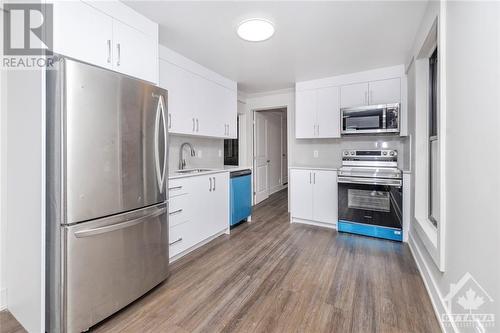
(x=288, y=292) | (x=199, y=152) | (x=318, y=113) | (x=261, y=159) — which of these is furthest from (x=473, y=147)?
(x=261, y=159)

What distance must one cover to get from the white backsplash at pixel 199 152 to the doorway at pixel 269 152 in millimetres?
1234

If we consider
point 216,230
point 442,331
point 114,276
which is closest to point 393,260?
point 442,331

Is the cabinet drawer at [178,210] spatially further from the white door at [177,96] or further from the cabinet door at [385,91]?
the cabinet door at [385,91]

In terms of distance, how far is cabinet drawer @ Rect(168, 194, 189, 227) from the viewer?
240 centimetres

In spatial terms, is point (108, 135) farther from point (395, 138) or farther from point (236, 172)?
point (395, 138)

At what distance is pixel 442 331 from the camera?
4.90 feet

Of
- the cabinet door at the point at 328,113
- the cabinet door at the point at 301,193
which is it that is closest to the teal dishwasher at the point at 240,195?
the cabinet door at the point at 301,193

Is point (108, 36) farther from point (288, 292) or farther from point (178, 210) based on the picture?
point (288, 292)

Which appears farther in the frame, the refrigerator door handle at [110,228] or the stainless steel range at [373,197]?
the stainless steel range at [373,197]

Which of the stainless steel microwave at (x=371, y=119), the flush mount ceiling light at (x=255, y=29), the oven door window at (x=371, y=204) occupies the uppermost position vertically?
the flush mount ceiling light at (x=255, y=29)

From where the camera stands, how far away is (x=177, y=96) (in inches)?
108

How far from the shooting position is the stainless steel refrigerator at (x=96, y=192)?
1371 millimetres

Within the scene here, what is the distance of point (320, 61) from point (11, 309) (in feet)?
12.9

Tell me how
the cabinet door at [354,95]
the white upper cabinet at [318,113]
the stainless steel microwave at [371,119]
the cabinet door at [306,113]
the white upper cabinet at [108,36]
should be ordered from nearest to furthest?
the white upper cabinet at [108,36], the stainless steel microwave at [371,119], the cabinet door at [354,95], the white upper cabinet at [318,113], the cabinet door at [306,113]
